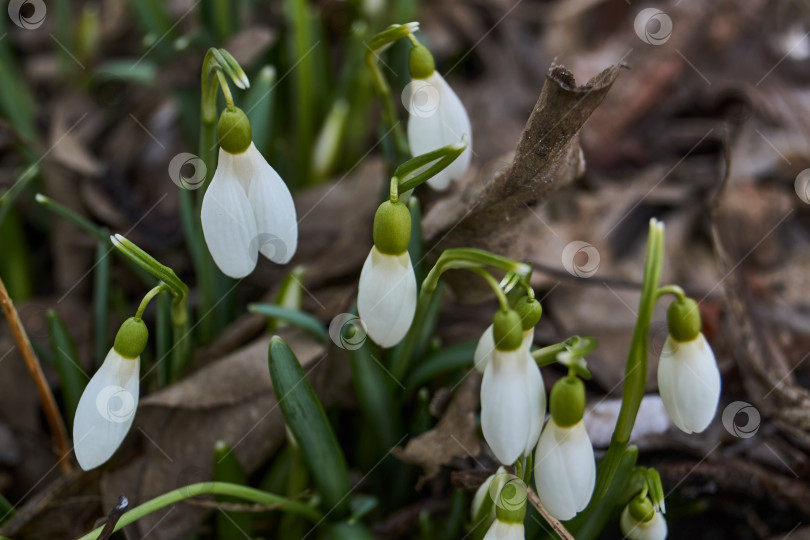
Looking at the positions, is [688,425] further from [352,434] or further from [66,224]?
[66,224]

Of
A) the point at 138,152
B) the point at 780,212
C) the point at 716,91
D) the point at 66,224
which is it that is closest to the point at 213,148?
the point at 66,224

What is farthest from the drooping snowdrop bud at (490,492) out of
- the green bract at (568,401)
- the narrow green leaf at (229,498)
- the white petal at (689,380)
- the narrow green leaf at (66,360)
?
the narrow green leaf at (66,360)

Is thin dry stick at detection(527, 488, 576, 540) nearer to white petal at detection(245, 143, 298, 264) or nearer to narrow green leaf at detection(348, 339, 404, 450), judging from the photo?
narrow green leaf at detection(348, 339, 404, 450)

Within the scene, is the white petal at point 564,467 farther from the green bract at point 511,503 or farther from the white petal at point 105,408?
the white petal at point 105,408

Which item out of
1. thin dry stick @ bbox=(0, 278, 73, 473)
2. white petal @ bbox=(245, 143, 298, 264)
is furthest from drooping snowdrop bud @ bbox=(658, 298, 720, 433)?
thin dry stick @ bbox=(0, 278, 73, 473)

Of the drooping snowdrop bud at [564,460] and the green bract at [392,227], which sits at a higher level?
the green bract at [392,227]
